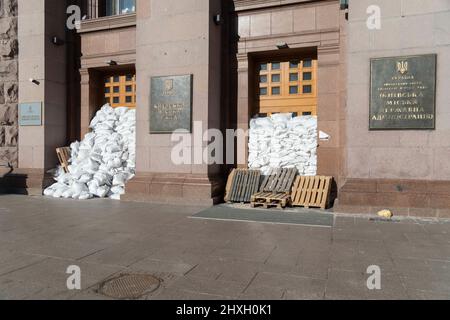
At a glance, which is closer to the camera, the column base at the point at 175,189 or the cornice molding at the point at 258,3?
the column base at the point at 175,189

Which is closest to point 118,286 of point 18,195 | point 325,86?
point 325,86

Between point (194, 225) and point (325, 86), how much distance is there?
5142mm

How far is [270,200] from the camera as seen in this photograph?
8500 mm

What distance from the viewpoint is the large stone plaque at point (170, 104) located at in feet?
30.0

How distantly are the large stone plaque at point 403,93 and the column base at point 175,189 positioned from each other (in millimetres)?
3967

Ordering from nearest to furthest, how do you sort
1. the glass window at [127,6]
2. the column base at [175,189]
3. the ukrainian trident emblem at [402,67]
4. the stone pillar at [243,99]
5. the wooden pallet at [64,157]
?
the ukrainian trident emblem at [402,67] < the column base at [175,189] < the stone pillar at [243,99] < the wooden pallet at [64,157] < the glass window at [127,6]

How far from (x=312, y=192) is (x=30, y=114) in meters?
8.72

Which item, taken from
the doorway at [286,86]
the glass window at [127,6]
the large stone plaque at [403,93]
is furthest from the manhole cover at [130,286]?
the glass window at [127,6]

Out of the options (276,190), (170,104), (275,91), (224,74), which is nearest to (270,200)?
(276,190)

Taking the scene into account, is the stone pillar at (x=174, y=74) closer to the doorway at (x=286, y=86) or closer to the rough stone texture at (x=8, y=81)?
the doorway at (x=286, y=86)

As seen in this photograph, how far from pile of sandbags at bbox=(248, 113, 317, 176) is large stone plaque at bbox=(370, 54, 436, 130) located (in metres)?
2.13

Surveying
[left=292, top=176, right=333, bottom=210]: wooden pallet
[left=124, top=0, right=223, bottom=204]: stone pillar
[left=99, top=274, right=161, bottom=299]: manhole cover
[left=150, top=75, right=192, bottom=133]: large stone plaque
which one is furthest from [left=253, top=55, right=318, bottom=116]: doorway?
[left=99, top=274, right=161, bottom=299]: manhole cover

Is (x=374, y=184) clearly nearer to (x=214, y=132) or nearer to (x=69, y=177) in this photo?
(x=214, y=132)

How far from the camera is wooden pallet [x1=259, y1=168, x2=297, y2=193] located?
29.8 feet
